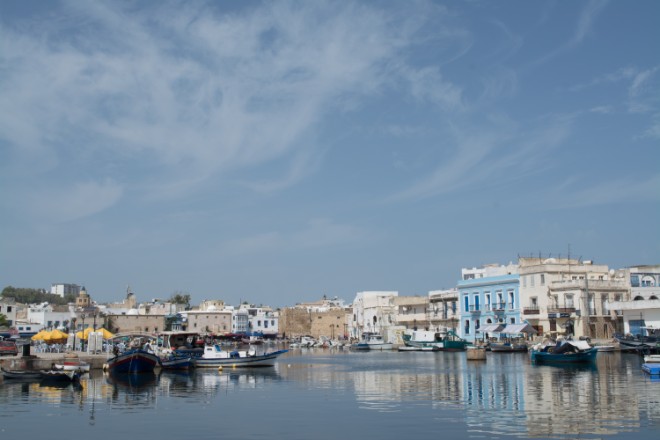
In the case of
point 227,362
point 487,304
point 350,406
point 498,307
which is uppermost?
point 487,304

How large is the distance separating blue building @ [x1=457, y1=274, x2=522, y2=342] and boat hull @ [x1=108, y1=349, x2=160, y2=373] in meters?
33.8

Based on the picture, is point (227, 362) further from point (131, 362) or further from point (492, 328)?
point (492, 328)

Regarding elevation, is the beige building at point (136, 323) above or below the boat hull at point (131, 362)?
above

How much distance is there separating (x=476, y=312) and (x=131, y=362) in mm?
39221

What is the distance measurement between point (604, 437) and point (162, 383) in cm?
2278

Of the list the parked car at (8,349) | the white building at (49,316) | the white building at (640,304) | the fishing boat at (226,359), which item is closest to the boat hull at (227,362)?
the fishing boat at (226,359)

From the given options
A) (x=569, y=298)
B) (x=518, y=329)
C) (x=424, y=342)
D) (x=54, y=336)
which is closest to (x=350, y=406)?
(x=54, y=336)

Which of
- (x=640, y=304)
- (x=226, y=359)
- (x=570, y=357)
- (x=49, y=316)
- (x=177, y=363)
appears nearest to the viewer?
(x=570, y=357)

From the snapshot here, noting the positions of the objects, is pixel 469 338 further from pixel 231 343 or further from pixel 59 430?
pixel 59 430

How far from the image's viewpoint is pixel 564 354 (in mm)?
40188

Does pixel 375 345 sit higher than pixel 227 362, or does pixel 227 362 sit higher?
pixel 227 362

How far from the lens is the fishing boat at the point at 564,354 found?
39938 millimetres

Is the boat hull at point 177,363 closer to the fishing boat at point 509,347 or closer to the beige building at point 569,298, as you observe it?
the fishing boat at point 509,347

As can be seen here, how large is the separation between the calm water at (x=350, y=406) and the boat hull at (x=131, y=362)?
1553 mm
